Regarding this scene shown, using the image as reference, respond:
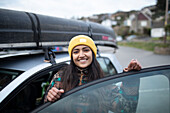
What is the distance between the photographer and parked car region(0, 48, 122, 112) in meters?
1.48

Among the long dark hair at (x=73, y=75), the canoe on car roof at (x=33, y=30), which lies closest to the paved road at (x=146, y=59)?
the canoe on car roof at (x=33, y=30)

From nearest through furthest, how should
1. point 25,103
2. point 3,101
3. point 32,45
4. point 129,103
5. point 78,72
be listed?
point 129,103 → point 3,101 → point 78,72 → point 32,45 → point 25,103

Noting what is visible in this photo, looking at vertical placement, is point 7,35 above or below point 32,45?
above

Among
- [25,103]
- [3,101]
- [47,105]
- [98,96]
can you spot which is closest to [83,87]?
[98,96]

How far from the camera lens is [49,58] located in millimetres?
1946

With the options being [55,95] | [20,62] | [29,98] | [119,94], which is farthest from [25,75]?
[29,98]

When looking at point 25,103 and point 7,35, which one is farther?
point 25,103

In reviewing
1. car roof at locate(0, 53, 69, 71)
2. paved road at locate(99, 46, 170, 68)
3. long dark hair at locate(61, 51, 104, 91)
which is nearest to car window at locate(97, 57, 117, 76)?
car roof at locate(0, 53, 69, 71)

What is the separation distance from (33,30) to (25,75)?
609 millimetres

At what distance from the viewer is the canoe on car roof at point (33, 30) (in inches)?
63.7

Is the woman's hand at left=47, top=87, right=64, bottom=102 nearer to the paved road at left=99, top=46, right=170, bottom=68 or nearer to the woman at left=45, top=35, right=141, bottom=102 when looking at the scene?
the woman at left=45, top=35, right=141, bottom=102

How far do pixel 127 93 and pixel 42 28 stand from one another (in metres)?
1.39

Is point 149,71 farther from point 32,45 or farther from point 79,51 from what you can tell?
point 32,45

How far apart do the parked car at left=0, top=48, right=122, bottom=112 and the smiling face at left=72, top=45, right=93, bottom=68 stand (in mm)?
497
